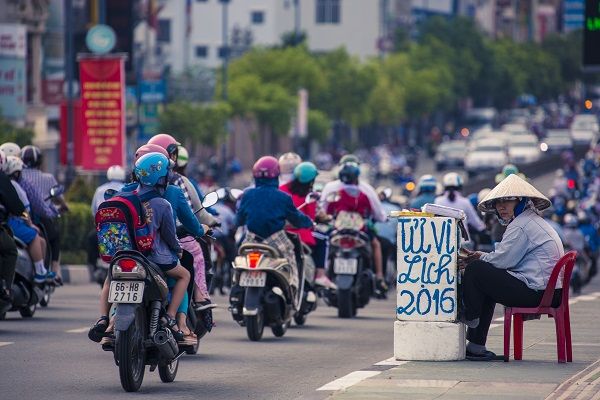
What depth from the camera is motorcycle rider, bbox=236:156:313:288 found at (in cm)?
Result: 1736

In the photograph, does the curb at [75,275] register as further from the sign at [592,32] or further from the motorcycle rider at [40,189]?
the sign at [592,32]

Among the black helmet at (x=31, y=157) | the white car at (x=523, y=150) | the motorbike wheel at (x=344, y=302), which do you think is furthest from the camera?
the white car at (x=523, y=150)

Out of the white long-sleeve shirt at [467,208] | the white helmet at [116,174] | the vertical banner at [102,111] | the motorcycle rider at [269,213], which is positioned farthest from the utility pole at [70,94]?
the motorcycle rider at [269,213]

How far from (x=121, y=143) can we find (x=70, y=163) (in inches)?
108

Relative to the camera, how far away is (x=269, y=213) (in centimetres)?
1733

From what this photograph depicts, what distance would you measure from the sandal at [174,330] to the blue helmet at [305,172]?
6.79 m

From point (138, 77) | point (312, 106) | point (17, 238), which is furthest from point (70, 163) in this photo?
point (312, 106)

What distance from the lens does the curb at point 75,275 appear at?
29.9m

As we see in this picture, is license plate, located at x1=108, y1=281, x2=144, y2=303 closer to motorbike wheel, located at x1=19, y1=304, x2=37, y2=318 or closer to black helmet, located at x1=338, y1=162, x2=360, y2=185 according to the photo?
motorbike wheel, located at x1=19, y1=304, x2=37, y2=318

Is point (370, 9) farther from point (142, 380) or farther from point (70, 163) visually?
point (142, 380)

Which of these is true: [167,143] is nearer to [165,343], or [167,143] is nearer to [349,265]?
[165,343]

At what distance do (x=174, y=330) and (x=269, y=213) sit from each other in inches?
181

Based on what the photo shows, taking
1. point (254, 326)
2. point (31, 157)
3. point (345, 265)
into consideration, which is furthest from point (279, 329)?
point (31, 157)

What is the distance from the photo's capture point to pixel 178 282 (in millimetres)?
13031
